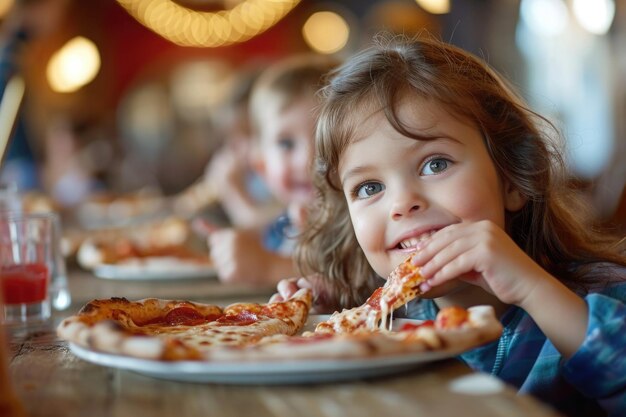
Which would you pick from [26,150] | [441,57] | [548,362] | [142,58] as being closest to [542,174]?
[441,57]

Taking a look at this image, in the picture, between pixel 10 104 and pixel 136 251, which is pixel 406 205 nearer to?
pixel 10 104

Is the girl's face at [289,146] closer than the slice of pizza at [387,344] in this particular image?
No

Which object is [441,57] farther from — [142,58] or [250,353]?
[142,58]

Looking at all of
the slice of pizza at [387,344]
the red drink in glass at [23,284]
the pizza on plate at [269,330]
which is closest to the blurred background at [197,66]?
the red drink in glass at [23,284]

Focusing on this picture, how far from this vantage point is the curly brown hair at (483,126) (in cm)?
139

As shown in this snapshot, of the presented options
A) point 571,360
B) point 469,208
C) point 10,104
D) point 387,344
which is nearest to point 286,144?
point 10,104

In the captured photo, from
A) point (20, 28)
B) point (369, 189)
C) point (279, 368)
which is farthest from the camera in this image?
point (20, 28)

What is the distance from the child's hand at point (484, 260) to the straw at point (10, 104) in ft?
3.49

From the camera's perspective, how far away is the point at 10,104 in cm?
195

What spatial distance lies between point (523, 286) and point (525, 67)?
293 inches

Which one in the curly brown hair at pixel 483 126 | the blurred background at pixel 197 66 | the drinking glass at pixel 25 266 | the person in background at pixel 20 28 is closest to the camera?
the curly brown hair at pixel 483 126

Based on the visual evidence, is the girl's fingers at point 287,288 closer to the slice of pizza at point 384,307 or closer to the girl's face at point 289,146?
the slice of pizza at point 384,307

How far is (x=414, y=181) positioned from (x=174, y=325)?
0.45m

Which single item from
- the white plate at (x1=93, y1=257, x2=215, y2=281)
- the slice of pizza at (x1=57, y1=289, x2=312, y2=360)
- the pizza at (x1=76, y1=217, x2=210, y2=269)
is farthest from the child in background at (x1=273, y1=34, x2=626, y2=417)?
the pizza at (x1=76, y1=217, x2=210, y2=269)
